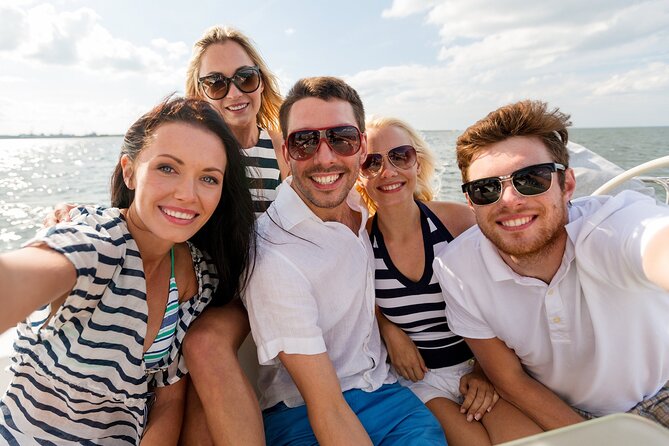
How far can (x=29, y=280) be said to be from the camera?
123cm

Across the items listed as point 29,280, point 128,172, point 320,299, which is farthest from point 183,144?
point 320,299

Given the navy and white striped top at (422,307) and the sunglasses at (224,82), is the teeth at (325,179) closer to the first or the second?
the navy and white striped top at (422,307)

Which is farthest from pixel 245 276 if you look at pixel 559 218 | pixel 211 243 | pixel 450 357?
pixel 559 218

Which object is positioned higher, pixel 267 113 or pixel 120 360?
pixel 267 113

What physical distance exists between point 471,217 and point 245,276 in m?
1.33

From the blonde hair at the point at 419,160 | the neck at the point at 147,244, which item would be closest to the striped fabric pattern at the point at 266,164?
the blonde hair at the point at 419,160

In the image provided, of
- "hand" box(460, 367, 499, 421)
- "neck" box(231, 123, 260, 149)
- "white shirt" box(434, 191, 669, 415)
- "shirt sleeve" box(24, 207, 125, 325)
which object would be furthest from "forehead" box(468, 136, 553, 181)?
"neck" box(231, 123, 260, 149)

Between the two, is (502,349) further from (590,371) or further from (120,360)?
(120,360)

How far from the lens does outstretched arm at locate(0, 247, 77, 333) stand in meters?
1.16

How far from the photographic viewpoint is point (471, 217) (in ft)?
8.41

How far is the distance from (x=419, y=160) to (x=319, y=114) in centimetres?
86

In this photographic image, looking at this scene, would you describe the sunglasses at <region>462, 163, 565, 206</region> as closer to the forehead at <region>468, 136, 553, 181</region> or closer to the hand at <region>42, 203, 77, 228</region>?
the forehead at <region>468, 136, 553, 181</region>

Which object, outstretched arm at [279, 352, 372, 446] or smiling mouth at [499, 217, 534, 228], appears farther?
smiling mouth at [499, 217, 534, 228]

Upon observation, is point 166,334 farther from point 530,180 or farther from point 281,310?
point 530,180
